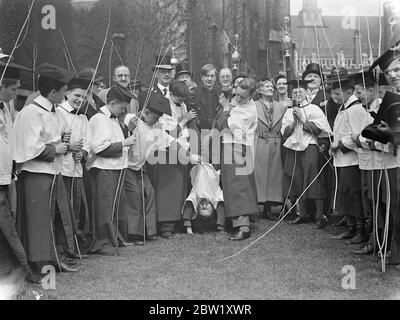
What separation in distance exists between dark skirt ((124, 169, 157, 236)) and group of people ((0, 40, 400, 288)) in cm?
1

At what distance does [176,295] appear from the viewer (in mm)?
4574

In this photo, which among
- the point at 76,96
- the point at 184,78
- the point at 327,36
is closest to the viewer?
the point at 76,96

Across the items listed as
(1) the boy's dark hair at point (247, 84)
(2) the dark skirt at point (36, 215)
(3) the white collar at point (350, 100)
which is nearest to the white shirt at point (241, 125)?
(1) the boy's dark hair at point (247, 84)

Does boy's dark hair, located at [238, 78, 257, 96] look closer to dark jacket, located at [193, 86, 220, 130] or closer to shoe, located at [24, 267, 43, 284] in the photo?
dark jacket, located at [193, 86, 220, 130]

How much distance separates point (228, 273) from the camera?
5320 mm

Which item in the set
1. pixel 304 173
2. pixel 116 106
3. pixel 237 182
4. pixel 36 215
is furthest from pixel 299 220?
pixel 36 215

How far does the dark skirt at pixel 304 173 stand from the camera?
8.05m

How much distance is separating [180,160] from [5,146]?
10.1 feet

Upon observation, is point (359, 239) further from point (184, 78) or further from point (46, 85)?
point (46, 85)

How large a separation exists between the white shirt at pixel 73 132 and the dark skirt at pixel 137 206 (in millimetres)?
835

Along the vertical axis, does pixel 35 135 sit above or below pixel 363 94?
below

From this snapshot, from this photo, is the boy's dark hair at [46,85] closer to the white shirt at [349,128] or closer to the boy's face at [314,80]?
the white shirt at [349,128]

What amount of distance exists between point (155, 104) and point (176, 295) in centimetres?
328

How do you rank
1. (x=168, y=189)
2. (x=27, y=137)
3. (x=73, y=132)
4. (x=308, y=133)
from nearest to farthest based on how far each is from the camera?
(x=27, y=137), (x=73, y=132), (x=168, y=189), (x=308, y=133)
